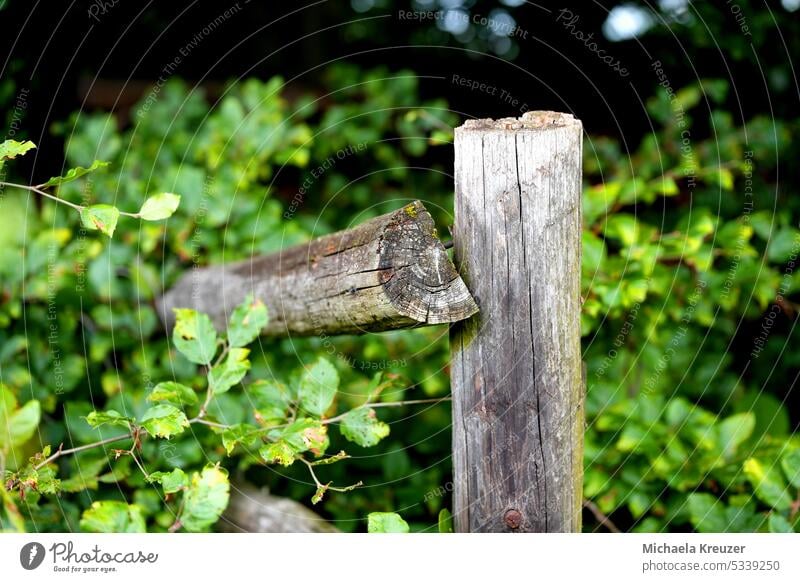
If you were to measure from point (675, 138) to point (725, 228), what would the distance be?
0.85m

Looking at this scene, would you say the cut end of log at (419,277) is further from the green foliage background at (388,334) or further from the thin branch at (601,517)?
the thin branch at (601,517)

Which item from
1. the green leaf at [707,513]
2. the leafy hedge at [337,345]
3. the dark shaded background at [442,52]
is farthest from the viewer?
the dark shaded background at [442,52]

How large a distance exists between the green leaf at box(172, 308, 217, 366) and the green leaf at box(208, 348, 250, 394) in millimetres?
57

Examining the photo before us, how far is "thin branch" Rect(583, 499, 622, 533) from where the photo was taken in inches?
81.4

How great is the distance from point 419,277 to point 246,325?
51cm

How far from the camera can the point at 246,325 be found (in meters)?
1.61

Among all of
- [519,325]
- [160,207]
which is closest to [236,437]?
[160,207]

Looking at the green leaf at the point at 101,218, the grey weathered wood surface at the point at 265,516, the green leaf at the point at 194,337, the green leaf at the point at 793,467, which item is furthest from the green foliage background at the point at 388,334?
the green leaf at the point at 101,218

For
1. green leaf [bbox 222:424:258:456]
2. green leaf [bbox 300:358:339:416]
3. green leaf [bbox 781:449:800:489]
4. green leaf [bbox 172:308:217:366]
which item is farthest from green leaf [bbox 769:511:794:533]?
green leaf [bbox 172:308:217:366]

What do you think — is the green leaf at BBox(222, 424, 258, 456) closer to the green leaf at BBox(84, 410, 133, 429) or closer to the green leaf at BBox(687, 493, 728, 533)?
the green leaf at BBox(84, 410, 133, 429)

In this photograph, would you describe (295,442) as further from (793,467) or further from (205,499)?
(793,467)

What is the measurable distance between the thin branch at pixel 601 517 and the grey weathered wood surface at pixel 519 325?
669mm
